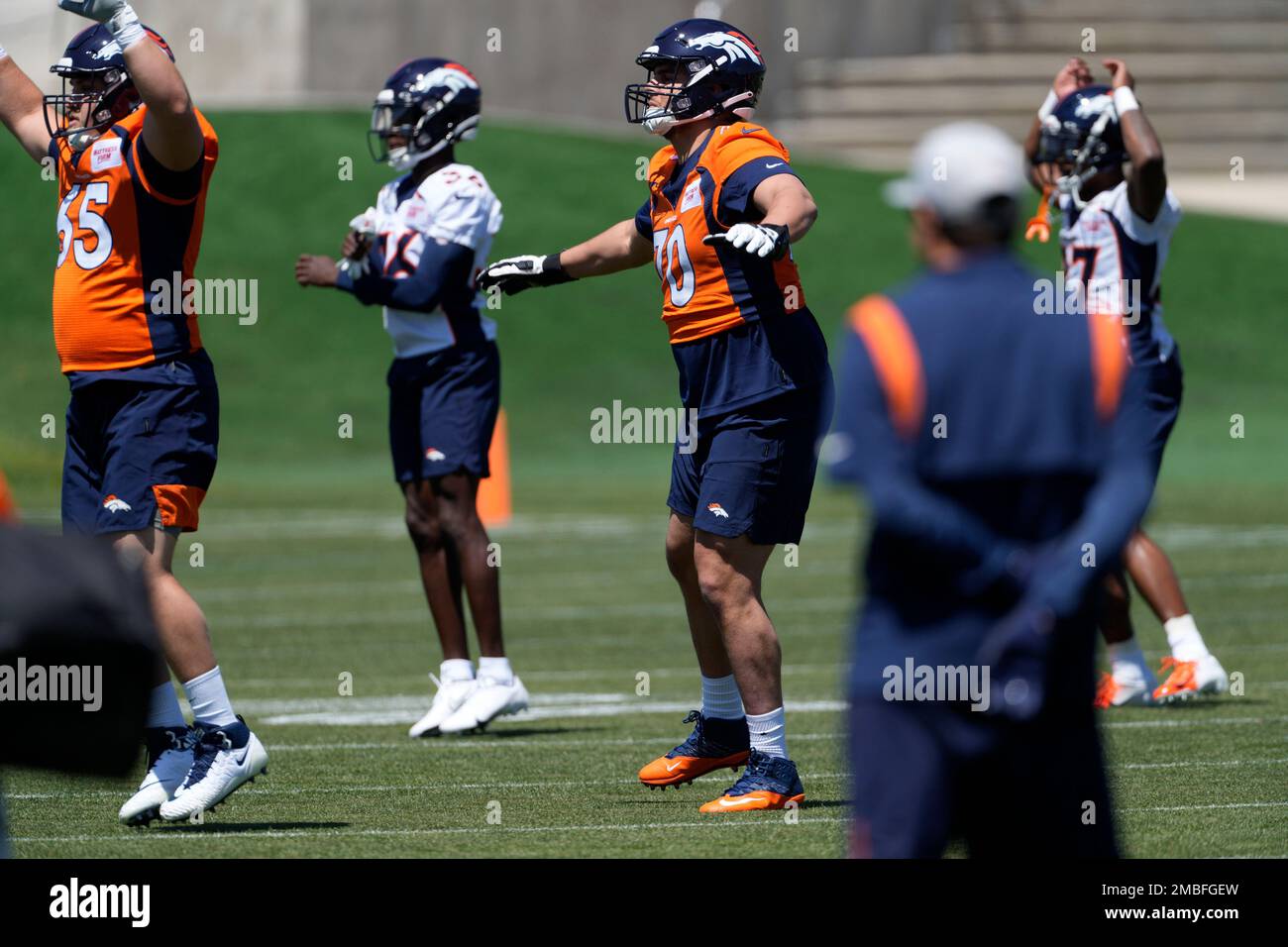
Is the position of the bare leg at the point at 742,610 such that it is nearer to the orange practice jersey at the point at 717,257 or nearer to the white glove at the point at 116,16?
the orange practice jersey at the point at 717,257

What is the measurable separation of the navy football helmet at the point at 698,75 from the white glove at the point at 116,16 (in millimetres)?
1657

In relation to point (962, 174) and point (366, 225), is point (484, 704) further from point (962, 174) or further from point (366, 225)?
point (962, 174)

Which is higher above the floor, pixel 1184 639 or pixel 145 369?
pixel 145 369

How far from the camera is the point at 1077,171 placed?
9906 mm

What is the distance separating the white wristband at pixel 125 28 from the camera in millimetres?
6582

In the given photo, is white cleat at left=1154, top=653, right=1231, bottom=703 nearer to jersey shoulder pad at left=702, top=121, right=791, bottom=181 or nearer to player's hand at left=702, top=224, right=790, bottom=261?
jersey shoulder pad at left=702, top=121, right=791, bottom=181

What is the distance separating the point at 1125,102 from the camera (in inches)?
357

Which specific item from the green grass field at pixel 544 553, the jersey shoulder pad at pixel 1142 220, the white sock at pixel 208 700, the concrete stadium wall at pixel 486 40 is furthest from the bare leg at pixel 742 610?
the concrete stadium wall at pixel 486 40

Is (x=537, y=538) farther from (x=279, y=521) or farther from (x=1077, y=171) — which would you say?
(x=1077, y=171)

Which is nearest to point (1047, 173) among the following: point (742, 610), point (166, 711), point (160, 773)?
point (742, 610)

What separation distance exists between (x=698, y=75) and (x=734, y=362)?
0.97 m

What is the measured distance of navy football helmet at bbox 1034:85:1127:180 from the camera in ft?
32.4

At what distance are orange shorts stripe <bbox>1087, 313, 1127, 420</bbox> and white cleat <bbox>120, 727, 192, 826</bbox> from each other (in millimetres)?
3570
